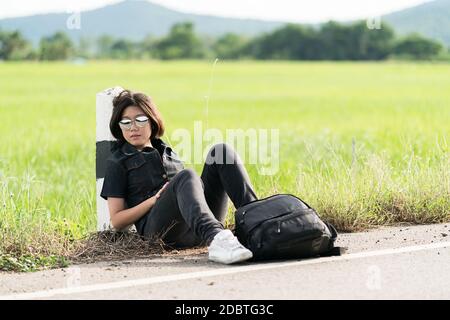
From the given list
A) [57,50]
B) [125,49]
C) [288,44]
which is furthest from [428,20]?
[125,49]

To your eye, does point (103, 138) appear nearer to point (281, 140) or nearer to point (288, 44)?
point (281, 140)

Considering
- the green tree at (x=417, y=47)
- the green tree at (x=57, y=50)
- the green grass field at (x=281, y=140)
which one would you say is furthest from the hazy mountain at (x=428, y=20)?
the green tree at (x=57, y=50)

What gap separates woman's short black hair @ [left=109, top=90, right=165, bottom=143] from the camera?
5730 millimetres

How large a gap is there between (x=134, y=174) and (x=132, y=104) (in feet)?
1.42

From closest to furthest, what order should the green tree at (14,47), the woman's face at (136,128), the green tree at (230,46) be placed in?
the woman's face at (136,128)
the green tree at (14,47)
the green tree at (230,46)

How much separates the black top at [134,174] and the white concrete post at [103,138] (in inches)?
11.4

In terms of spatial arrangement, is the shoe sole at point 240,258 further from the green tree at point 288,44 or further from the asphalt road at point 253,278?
the green tree at point 288,44

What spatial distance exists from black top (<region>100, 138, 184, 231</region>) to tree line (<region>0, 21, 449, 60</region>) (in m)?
55.6

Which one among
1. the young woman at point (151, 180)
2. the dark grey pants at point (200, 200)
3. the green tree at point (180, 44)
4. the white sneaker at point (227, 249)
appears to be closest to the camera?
the white sneaker at point (227, 249)

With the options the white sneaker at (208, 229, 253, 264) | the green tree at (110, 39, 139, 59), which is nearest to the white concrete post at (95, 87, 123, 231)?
the white sneaker at (208, 229, 253, 264)

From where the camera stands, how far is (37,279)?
5016 mm

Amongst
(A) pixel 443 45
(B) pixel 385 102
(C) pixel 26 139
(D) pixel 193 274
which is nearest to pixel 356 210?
(D) pixel 193 274

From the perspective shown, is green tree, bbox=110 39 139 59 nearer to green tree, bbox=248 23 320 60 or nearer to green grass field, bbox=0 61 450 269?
green tree, bbox=248 23 320 60

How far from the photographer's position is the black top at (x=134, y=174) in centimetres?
566
